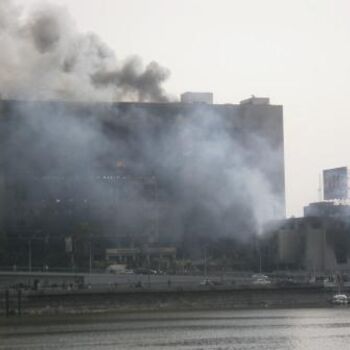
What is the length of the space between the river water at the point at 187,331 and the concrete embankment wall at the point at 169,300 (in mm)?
6646

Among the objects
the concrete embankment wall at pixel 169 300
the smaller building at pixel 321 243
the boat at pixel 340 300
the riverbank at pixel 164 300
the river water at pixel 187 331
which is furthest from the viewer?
the smaller building at pixel 321 243

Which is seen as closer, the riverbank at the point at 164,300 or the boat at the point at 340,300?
the riverbank at the point at 164,300

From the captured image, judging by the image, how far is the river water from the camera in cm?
8294

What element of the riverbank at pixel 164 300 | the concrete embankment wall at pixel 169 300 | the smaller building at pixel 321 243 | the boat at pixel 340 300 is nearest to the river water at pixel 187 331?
the riverbank at pixel 164 300

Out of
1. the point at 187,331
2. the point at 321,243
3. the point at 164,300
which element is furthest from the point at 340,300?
the point at 321,243

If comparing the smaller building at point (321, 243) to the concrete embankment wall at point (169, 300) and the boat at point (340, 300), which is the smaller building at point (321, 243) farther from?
the boat at point (340, 300)

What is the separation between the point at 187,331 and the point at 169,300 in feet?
105

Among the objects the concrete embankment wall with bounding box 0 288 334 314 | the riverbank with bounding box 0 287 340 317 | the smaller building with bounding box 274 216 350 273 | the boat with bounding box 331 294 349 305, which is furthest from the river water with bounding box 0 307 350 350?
→ the smaller building with bounding box 274 216 350 273

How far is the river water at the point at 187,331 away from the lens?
8294 centimetres

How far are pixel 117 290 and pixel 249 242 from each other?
7392 centimetres

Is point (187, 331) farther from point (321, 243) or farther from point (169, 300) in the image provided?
point (321, 243)

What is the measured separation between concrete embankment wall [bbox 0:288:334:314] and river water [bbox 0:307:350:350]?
21.8ft

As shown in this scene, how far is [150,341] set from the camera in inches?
3366

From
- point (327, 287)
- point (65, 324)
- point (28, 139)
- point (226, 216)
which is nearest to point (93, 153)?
point (28, 139)
